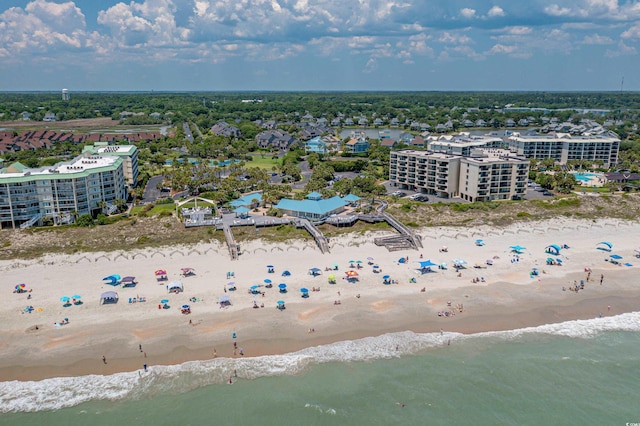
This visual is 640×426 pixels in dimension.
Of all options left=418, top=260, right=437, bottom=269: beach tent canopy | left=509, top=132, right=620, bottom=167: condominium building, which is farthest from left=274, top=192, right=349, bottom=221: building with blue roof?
left=509, top=132, right=620, bottom=167: condominium building

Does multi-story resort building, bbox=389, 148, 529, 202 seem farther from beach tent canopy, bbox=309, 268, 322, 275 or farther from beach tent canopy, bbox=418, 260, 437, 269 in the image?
beach tent canopy, bbox=309, 268, 322, 275

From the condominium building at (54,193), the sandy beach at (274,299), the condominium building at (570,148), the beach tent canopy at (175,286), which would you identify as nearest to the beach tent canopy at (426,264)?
the sandy beach at (274,299)

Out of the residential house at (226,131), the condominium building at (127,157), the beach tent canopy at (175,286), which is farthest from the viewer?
the residential house at (226,131)

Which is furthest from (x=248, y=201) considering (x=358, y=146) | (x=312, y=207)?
(x=358, y=146)

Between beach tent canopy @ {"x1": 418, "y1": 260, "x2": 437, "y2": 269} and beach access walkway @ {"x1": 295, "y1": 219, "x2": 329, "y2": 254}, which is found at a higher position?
beach access walkway @ {"x1": 295, "y1": 219, "x2": 329, "y2": 254}

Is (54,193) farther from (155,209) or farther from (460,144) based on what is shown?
(460,144)

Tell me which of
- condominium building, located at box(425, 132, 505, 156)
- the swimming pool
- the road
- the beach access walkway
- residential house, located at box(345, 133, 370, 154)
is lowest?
the beach access walkway

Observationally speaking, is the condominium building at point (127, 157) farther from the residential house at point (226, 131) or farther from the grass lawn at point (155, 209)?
the residential house at point (226, 131)
